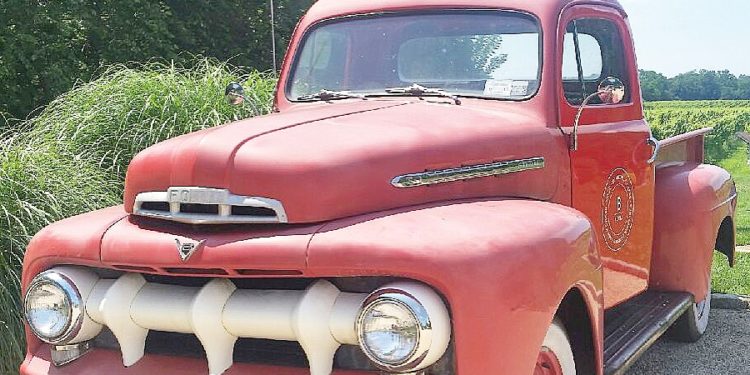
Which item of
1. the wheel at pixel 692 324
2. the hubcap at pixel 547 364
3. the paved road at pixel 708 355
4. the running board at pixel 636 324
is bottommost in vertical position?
the paved road at pixel 708 355

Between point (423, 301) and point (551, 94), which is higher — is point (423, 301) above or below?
below

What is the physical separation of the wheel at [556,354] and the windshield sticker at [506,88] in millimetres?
1151

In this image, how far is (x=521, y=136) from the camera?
3539 mm

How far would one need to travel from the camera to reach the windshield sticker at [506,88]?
12.5 feet

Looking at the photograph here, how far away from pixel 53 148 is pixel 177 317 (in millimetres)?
3420

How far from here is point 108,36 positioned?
11250 millimetres

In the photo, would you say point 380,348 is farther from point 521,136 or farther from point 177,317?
point 521,136

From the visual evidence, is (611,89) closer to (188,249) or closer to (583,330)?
(583,330)

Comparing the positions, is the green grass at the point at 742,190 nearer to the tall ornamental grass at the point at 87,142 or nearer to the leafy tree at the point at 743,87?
the leafy tree at the point at 743,87

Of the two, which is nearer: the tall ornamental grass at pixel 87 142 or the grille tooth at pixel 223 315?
the grille tooth at pixel 223 315

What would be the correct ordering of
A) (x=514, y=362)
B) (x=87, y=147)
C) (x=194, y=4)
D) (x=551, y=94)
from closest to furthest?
(x=514, y=362) → (x=551, y=94) → (x=87, y=147) → (x=194, y=4)

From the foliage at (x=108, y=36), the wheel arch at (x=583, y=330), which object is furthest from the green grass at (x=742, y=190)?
the foliage at (x=108, y=36)

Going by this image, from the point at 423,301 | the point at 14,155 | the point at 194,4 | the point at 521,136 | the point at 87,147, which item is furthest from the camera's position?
the point at 194,4

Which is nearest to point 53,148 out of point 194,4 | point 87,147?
point 87,147
